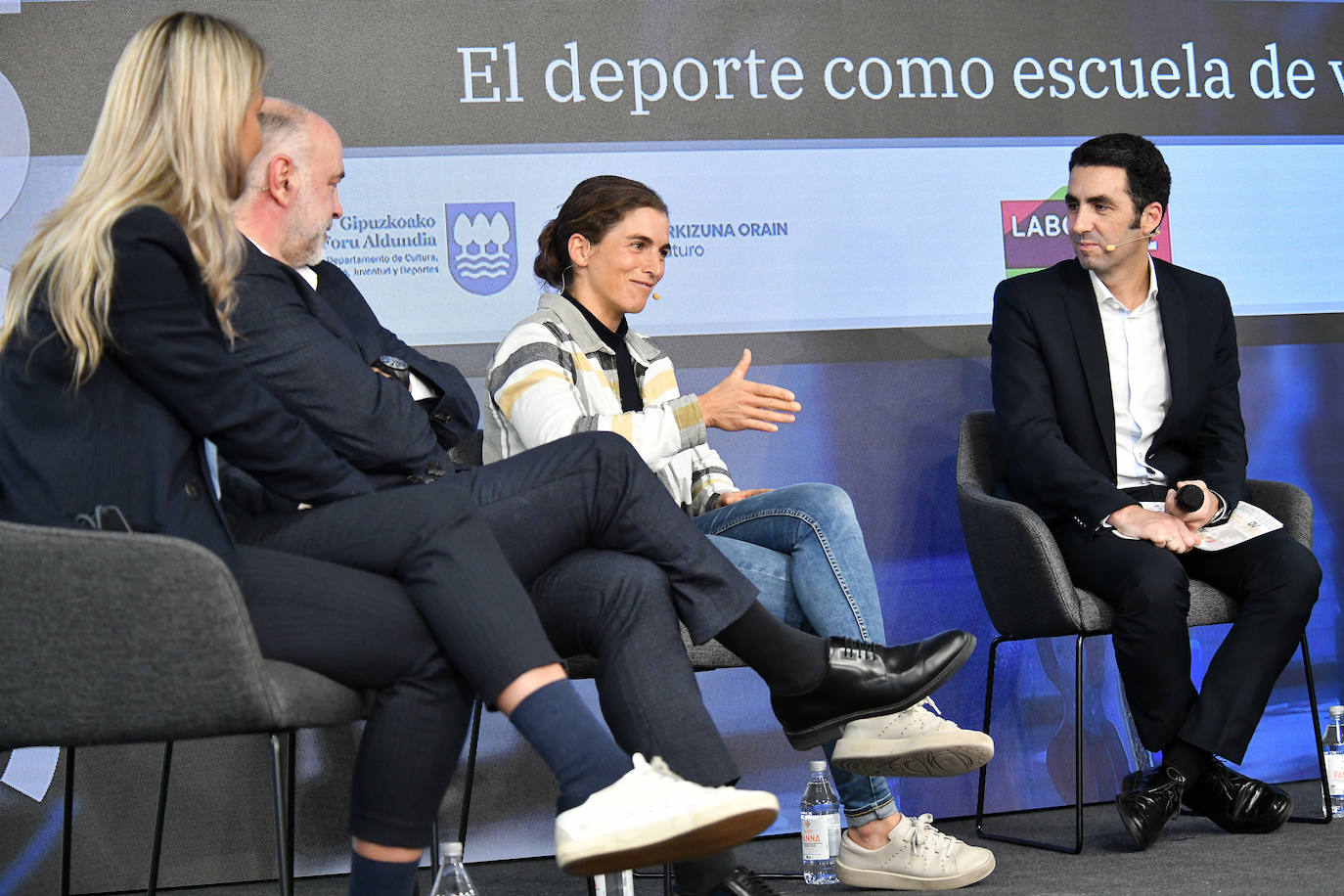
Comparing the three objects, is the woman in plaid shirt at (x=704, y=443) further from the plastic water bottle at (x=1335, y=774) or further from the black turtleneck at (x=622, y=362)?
the plastic water bottle at (x=1335, y=774)

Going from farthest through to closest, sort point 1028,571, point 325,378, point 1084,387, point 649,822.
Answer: point 1084,387
point 1028,571
point 325,378
point 649,822

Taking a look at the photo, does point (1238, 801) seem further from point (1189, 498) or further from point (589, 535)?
point (589, 535)

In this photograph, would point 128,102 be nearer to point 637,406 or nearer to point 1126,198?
point 637,406

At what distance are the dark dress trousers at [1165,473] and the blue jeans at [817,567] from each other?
0.76 m

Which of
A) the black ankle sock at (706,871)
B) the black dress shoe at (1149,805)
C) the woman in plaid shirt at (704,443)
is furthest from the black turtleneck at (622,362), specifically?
the black dress shoe at (1149,805)

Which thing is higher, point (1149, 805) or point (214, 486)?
point (214, 486)

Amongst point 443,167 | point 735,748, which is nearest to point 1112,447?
point 735,748

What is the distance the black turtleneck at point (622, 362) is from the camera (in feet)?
9.89

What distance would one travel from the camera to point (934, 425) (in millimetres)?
3768

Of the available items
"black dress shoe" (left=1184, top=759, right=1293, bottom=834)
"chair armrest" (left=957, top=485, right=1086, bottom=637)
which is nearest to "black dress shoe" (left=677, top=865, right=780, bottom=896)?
"chair armrest" (left=957, top=485, right=1086, bottom=637)

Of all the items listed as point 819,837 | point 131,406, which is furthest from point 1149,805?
point 131,406

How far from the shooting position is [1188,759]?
10.1ft

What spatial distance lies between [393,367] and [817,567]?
876 mm

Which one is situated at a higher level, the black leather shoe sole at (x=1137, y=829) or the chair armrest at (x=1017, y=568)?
the chair armrest at (x=1017, y=568)
